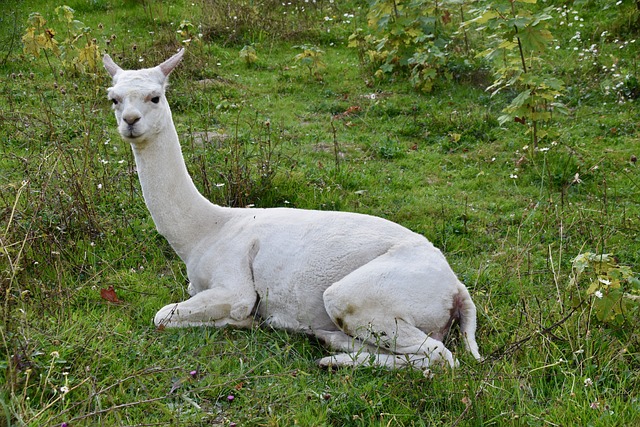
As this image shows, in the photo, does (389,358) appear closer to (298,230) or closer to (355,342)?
(355,342)

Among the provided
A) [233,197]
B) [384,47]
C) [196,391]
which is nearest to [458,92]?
[384,47]

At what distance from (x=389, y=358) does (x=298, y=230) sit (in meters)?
1.18

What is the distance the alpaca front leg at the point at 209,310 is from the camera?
15.5 ft

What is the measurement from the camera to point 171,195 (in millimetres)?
5094

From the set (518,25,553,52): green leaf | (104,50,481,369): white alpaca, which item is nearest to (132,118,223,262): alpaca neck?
(104,50,481,369): white alpaca

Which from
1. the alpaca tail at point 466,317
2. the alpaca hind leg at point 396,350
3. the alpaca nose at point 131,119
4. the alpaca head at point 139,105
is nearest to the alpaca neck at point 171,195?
the alpaca head at point 139,105

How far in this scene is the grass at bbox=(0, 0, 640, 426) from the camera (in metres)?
3.78

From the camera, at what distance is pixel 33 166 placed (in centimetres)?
666

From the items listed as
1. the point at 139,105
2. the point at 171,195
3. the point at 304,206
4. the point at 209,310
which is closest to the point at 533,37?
the point at 304,206

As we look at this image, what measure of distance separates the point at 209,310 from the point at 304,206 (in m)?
2.29

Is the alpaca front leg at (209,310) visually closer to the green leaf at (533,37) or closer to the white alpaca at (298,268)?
the white alpaca at (298,268)

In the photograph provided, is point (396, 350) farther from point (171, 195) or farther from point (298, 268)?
point (171, 195)

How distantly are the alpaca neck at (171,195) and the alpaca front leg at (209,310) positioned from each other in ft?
1.68

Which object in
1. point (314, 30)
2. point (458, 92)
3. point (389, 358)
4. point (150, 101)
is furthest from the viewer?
point (314, 30)
